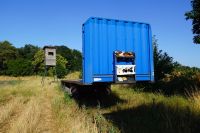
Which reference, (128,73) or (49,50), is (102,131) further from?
(49,50)

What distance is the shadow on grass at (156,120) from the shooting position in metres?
8.05

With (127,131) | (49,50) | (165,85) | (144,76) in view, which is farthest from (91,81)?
(49,50)

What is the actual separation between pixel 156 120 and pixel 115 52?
2.91 m

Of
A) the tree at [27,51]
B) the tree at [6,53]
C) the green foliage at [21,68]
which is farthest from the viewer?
the tree at [27,51]

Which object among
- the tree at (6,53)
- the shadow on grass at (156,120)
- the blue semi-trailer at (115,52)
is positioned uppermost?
the tree at (6,53)

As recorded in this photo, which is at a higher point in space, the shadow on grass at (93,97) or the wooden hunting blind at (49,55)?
the wooden hunting blind at (49,55)

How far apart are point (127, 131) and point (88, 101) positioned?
7.59 metres

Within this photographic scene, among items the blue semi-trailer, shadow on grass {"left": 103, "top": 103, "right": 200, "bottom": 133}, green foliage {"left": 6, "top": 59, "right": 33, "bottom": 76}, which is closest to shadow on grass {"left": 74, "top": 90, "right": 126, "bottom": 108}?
shadow on grass {"left": 103, "top": 103, "right": 200, "bottom": 133}

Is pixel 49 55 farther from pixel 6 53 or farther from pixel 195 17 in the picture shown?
pixel 6 53

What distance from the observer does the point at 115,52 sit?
35.6 ft

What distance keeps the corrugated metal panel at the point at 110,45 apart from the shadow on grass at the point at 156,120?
1292mm

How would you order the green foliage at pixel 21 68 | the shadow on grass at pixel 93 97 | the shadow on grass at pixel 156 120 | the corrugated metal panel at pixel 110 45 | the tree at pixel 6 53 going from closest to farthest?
the shadow on grass at pixel 156 120, the corrugated metal panel at pixel 110 45, the shadow on grass at pixel 93 97, the green foliage at pixel 21 68, the tree at pixel 6 53

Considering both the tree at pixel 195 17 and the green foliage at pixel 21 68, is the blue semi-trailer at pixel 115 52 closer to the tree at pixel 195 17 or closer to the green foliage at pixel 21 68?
the tree at pixel 195 17

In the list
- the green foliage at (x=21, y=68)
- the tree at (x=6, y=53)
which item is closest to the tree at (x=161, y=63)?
the green foliage at (x=21, y=68)
